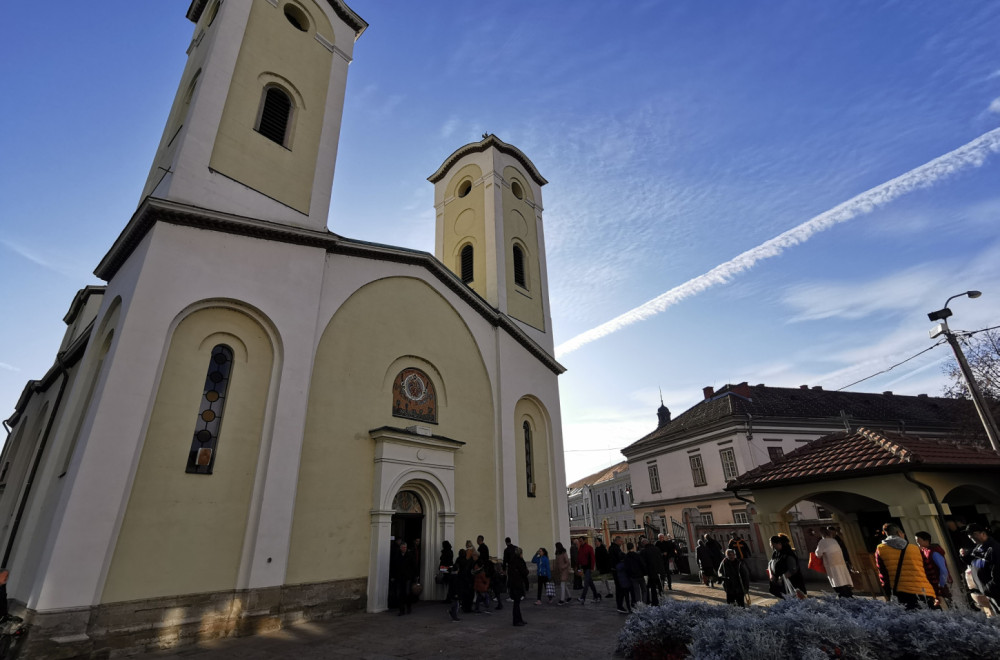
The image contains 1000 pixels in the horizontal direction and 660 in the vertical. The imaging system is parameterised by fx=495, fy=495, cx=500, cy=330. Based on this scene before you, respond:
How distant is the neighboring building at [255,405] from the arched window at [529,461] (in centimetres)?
7

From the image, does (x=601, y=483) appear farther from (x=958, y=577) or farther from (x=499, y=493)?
(x=958, y=577)

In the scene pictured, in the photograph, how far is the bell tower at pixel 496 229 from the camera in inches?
734

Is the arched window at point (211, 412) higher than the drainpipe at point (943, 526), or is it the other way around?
the arched window at point (211, 412)

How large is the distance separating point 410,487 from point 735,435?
19.9 m

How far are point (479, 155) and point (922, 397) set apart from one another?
36.7 m

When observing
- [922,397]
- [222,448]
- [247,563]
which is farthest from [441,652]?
[922,397]

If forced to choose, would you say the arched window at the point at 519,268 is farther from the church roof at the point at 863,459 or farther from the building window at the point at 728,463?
the building window at the point at 728,463

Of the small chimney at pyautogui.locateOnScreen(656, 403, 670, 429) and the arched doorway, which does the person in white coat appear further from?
the small chimney at pyautogui.locateOnScreen(656, 403, 670, 429)

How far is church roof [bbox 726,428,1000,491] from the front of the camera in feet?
31.8

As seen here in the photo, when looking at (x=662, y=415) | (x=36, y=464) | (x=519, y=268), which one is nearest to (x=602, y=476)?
(x=662, y=415)

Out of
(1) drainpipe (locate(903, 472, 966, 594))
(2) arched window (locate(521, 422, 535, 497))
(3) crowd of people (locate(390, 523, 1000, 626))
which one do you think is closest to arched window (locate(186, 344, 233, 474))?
(3) crowd of people (locate(390, 523, 1000, 626))

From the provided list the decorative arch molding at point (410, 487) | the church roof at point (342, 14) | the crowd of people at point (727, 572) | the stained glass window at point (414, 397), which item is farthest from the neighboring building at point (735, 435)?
the church roof at point (342, 14)

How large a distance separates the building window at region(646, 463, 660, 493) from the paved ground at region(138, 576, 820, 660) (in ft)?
71.5

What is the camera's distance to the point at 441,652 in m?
6.96
